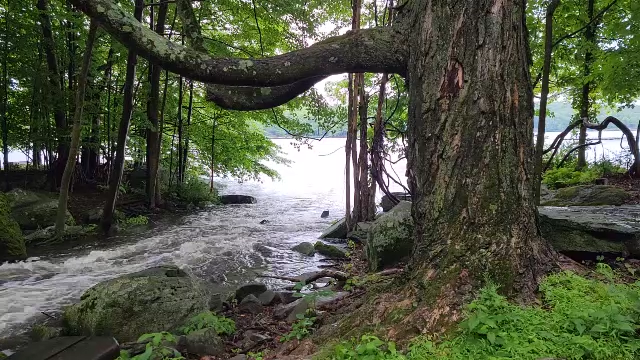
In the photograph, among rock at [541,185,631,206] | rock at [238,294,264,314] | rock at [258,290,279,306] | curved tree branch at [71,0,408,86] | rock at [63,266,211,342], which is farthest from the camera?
rock at [541,185,631,206]

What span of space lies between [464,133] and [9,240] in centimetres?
1000

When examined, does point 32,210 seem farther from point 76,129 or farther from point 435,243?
point 435,243

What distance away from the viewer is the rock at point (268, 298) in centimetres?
544

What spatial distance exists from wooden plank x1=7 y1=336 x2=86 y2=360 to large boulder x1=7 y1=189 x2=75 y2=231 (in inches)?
322

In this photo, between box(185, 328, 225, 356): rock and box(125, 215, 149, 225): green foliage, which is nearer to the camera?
box(185, 328, 225, 356): rock

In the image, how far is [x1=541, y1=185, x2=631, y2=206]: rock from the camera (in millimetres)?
7082

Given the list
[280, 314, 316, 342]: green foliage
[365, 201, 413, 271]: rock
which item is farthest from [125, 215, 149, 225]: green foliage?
[280, 314, 316, 342]: green foliage

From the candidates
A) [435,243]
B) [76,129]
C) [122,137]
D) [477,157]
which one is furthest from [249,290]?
[76,129]

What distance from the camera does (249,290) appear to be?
5863 mm

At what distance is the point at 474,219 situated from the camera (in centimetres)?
262

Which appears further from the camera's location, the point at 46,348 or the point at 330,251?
the point at 330,251

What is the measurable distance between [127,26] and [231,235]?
8.88m

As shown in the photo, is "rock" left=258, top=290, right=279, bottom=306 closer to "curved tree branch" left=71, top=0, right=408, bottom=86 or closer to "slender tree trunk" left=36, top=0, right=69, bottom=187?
"curved tree branch" left=71, top=0, right=408, bottom=86

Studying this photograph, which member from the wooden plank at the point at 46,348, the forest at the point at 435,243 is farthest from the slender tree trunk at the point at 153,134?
the wooden plank at the point at 46,348
